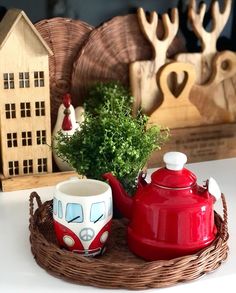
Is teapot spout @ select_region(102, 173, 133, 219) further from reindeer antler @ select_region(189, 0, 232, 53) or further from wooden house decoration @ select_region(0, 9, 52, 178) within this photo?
reindeer antler @ select_region(189, 0, 232, 53)

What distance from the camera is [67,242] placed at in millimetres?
986

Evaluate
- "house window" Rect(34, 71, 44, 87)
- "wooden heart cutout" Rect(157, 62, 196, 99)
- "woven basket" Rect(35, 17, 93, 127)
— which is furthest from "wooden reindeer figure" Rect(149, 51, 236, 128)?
"house window" Rect(34, 71, 44, 87)

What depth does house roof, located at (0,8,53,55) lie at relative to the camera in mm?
1275

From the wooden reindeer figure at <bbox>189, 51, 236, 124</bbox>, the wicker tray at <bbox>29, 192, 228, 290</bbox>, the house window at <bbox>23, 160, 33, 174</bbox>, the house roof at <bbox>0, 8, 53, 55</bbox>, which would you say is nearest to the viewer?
the wicker tray at <bbox>29, 192, 228, 290</bbox>

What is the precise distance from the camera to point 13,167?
4.50ft

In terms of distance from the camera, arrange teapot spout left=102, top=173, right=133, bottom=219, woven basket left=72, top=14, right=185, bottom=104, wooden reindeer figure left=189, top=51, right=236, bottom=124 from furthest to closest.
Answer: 1. wooden reindeer figure left=189, top=51, right=236, bottom=124
2. woven basket left=72, top=14, right=185, bottom=104
3. teapot spout left=102, top=173, right=133, bottom=219

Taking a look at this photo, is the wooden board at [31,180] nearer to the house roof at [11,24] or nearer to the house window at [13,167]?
the house window at [13,167]

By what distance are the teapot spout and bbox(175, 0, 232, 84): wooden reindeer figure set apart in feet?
2.10

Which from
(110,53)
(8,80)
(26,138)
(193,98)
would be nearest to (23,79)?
(8,80)

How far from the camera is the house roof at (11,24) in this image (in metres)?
1.28

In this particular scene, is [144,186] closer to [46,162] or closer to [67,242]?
[67,242]

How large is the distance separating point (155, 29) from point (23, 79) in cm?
41

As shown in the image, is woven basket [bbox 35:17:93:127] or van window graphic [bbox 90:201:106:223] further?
woven basket [bbox 35:17:93:127]

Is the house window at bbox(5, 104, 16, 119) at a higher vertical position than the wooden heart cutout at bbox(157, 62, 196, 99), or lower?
lower
